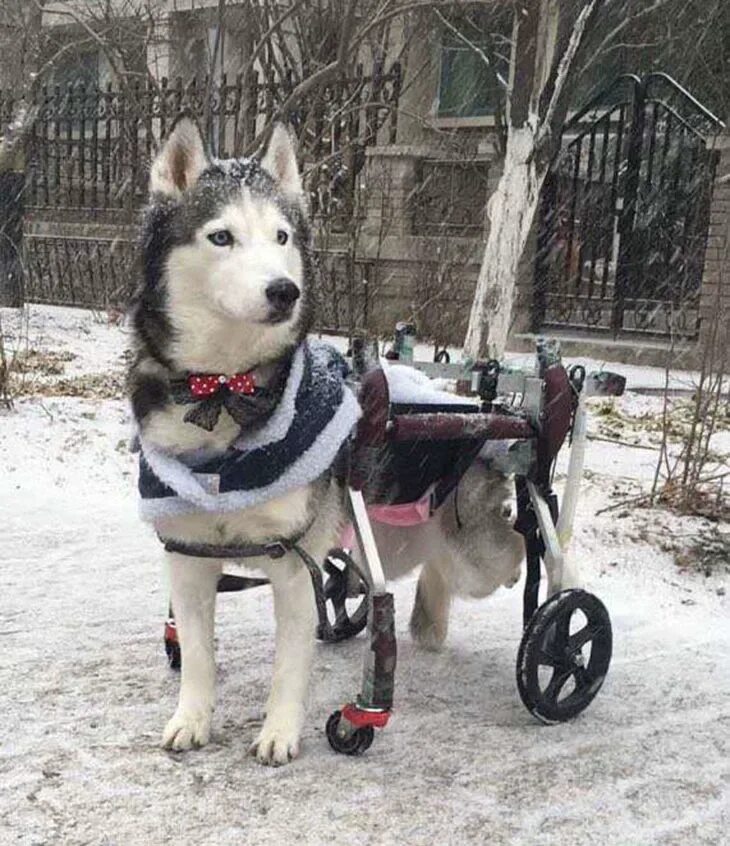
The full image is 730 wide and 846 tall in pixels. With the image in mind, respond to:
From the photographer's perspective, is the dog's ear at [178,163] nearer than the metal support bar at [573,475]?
Yes

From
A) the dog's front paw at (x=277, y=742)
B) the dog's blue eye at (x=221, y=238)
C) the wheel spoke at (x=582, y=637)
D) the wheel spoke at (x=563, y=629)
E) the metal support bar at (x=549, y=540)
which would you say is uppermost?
the dog's blue eye at (x=221, y=238)

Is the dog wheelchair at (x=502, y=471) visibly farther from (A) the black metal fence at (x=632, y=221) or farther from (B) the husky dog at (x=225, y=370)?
(A) the black metal fence at (x=632, y=221)

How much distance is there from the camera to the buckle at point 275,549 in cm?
274

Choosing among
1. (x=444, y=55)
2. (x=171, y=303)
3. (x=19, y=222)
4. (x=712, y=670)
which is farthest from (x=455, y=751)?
(x=444, y=55)

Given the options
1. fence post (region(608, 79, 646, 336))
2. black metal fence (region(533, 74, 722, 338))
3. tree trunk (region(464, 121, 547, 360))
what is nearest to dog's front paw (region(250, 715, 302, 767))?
tree trunk (region(464, 121, 547, 360))

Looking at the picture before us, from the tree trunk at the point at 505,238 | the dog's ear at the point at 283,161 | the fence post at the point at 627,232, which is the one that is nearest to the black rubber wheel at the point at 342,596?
the dog's ear at the point at 283,161

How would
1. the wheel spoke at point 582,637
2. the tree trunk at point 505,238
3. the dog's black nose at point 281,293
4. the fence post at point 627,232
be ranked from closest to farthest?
the dog's black nose at point 281,293, the wheel spoke at point 582,637, the tree trunk at point 505,238, the fence post at point 627,232

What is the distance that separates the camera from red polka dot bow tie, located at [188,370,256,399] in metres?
2.67

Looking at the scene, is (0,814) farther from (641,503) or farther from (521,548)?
(641,503)

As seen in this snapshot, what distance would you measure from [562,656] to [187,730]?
44.4 inches

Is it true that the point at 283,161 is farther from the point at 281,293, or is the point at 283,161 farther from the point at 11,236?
the point at 11,236

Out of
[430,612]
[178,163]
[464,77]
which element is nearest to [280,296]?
[178,163]

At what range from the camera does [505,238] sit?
928 centimetres

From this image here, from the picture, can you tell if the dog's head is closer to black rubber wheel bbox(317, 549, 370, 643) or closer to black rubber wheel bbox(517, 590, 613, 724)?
black rubber wheel bbox(517, 590, 613, 724)
